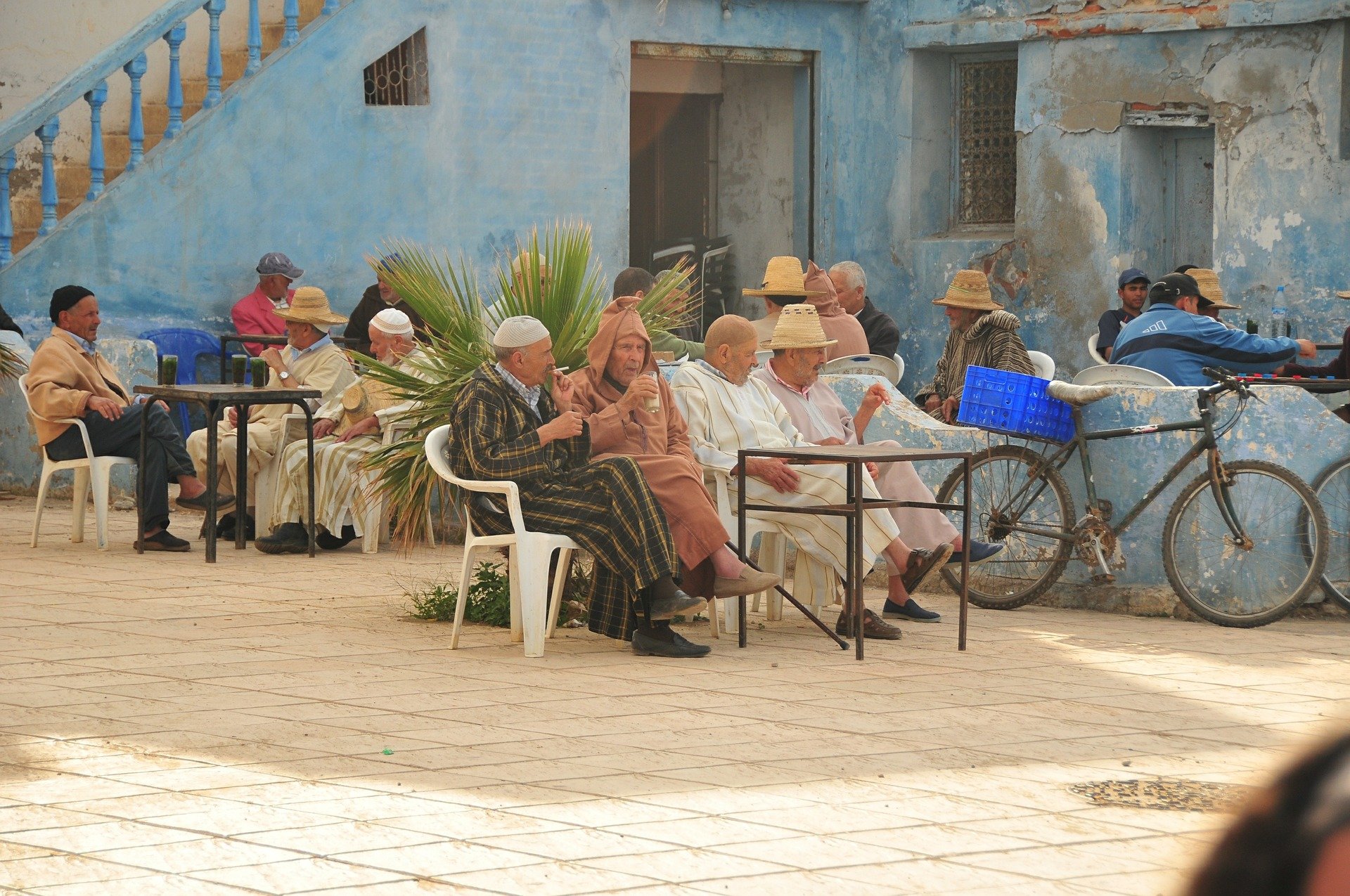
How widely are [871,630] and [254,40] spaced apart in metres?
7.61

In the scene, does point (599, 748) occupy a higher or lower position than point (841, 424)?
lower

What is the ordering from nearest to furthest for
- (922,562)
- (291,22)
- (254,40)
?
(922,562) < (254,40) < (291,22)

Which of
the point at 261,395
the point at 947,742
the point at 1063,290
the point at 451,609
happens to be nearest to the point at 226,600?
the point at 451,609

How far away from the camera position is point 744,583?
21.8 feet

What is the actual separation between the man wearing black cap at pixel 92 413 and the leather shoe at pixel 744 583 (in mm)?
3958

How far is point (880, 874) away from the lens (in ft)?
12.0

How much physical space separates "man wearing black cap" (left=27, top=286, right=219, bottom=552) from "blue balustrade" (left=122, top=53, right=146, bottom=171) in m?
2.72

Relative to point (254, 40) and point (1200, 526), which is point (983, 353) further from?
point (254, 40)

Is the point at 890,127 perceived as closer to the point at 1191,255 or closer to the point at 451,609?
the point at 1191,255

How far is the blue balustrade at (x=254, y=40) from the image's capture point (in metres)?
12.7

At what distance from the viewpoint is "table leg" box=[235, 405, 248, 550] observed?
9508 mm

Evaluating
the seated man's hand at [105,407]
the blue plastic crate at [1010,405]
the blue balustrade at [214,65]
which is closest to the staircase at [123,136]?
the blue balustrade at [214,65]

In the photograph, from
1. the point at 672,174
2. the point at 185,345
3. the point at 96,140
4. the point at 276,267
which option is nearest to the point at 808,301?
the point at 276,267

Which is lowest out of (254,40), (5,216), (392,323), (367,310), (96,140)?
(392,323)
